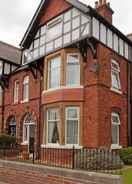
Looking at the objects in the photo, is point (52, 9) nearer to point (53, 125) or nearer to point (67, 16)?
point (67, 16)

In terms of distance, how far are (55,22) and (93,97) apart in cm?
602

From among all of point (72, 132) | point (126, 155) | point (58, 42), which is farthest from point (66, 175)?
point (58, 42)

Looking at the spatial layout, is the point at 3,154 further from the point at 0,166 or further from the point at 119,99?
the point at 119,99

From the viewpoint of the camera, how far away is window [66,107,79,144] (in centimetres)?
1744

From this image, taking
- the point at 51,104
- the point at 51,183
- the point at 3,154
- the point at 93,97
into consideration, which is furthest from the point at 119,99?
the point at 51,183

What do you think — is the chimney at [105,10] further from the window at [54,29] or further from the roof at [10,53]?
the roof at [10,53]

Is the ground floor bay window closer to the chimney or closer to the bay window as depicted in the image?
the bay window

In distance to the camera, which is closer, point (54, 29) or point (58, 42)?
point (58, 42)

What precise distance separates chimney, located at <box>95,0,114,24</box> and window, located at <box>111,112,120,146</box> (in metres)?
6.56

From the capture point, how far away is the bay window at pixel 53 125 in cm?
1823

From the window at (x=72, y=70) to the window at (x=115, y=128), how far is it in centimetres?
319

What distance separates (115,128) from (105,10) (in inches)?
315

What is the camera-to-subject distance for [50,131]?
61.5 feet

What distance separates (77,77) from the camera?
18172 mm
